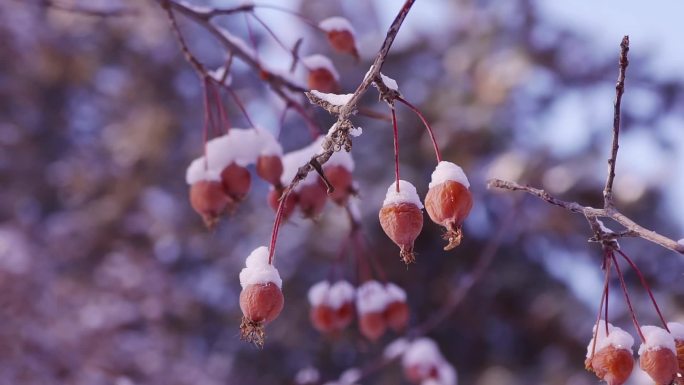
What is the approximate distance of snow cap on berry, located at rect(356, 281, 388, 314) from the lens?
204 cm

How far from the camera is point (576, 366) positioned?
598cm

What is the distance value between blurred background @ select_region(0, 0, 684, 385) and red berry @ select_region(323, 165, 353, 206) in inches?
148

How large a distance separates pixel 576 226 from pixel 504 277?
34.5 inches

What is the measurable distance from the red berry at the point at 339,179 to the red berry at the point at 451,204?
20.9 inches

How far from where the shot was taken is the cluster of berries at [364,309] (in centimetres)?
201

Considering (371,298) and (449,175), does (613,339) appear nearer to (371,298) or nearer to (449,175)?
(449,175)

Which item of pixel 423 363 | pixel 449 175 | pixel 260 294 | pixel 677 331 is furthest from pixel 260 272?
pixel 423 363

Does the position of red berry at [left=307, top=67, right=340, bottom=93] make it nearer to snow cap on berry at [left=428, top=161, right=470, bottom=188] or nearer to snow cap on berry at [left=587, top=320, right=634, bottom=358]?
snow cap on berry at [left=428, top=161, right=470, bottom=188]

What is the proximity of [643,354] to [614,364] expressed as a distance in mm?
60

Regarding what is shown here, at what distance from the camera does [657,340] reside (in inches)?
43.8

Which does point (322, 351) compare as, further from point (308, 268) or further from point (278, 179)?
point (278, 179)

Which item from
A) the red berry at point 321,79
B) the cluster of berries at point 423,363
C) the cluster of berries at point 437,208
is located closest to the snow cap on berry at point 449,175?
the cluster of berries at point 437,208

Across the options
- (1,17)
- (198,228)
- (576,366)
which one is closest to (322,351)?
(198,228)

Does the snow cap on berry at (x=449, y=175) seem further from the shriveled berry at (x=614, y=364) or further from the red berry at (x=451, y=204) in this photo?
the shriveled berry at (x=614, y=364)
